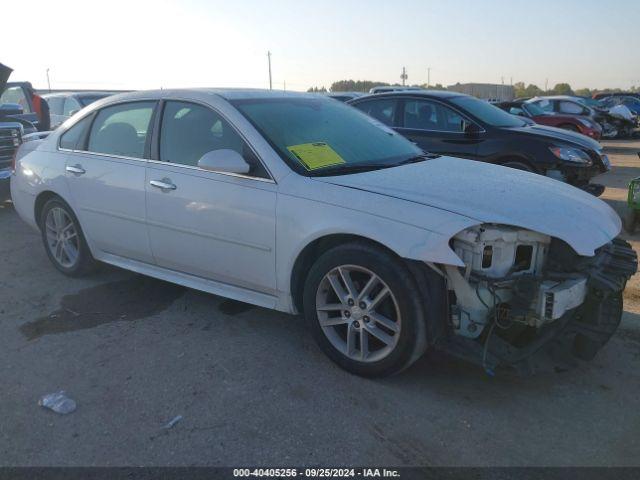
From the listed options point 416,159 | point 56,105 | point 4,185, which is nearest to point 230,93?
point 416,159

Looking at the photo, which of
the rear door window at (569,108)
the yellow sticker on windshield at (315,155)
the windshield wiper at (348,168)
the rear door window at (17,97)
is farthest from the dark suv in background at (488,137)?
the rear door window at (569,108)

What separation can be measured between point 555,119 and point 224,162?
14437 millimetres

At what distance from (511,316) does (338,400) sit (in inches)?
40.2

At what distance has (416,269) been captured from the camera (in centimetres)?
295

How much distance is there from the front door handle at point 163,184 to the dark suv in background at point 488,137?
4579 mm

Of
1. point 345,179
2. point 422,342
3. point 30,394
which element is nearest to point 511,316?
point 422,342

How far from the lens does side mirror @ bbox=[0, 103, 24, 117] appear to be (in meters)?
9.24

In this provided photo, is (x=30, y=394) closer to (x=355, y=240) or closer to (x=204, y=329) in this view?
(x=204, y=329)

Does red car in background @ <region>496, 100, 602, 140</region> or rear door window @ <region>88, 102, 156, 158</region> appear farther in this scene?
red car in background @ <region>496, 100, 602, 140</region>

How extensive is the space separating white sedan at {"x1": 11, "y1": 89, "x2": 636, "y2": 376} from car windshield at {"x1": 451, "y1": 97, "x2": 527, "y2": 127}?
11.8 ft

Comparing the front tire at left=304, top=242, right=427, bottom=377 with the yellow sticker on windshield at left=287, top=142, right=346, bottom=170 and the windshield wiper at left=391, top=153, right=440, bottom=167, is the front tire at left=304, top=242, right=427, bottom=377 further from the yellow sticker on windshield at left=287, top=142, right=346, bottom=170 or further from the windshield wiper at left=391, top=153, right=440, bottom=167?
the windshield wiper at left=391, top=153, right=440, bottom=167

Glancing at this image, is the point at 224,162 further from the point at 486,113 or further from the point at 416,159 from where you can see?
the point at 486,113

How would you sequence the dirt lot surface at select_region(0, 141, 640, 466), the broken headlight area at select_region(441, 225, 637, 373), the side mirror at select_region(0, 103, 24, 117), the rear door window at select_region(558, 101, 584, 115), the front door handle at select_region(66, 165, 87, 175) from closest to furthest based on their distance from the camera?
the dirt lot surface at select_region(0, 141, 640, 466)
the broken headlight area at select_region(441, 225, 637, 373)
the front door handle at select_region(66, 165, 87, 175)
the side mirror at select_region(0, 103, 24, 117)
the rear door window at select_region(558, 101, 584, 115)

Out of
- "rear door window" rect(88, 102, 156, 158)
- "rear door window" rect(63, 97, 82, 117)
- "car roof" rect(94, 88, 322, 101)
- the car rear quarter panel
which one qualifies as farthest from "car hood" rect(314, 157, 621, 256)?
"rear door window" rect(63, 97, 82, 117)
